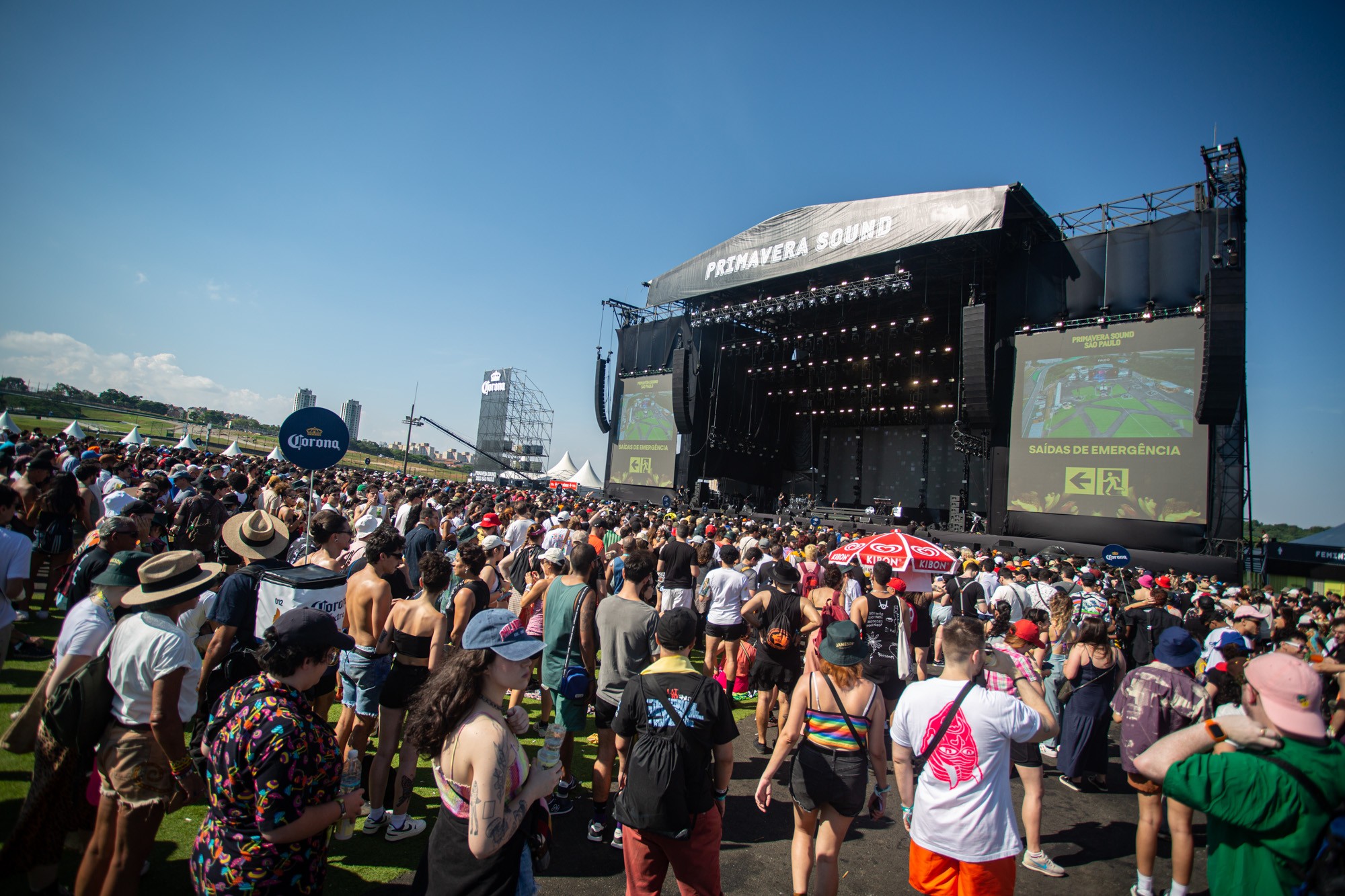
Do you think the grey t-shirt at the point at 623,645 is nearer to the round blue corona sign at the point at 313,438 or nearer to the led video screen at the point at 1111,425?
the round blue corona sign at the point at 313,438

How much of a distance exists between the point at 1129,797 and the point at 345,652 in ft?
20.3

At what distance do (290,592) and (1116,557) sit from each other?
13.0 m

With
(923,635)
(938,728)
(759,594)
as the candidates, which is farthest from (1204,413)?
(938,728)

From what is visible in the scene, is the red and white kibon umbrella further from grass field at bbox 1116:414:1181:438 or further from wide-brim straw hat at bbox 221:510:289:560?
grass field at bbox 1116:414:1181:438

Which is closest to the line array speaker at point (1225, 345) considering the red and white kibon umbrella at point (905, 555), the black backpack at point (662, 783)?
the red and white kibon umbrella at point (905, 555)

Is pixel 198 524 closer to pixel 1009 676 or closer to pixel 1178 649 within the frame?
pixel 1009 676

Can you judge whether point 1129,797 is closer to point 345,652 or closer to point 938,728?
point 938,728

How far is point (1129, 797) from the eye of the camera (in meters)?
4.87

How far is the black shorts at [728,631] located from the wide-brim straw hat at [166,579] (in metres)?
4.07

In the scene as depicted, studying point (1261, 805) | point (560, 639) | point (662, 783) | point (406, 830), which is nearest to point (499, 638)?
point (662, 783)

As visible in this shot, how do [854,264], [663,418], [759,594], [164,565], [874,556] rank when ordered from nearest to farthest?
1. [164,565]
2. [759,594]
3. [874,556]
4. [854,264]
5. [663,418]

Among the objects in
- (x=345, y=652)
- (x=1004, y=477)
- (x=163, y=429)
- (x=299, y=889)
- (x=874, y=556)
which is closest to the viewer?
(x=299, y=889)

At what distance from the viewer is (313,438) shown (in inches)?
198

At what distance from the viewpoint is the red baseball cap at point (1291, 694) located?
→ 1.87 m
